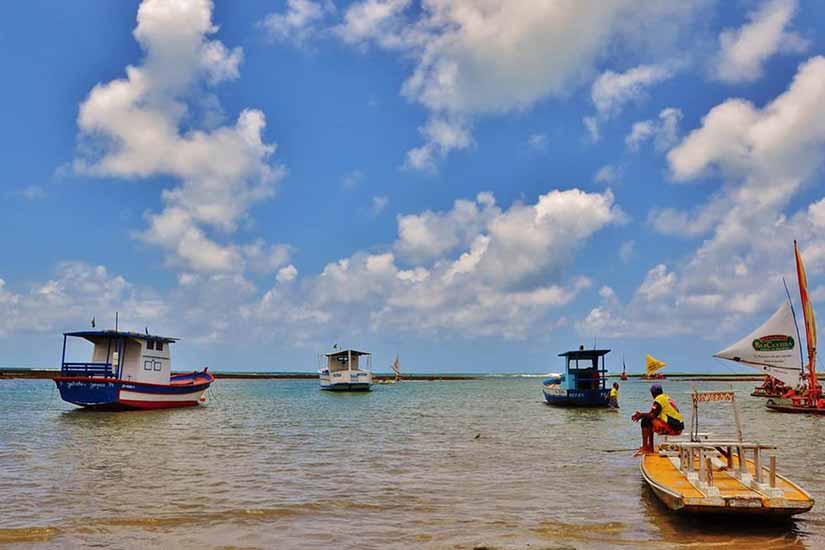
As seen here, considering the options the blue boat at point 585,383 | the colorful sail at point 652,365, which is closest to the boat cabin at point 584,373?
the blue boat at point 585,383

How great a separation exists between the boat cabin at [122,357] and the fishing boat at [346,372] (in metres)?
29.3

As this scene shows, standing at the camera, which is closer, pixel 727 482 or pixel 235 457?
pixel 727 482

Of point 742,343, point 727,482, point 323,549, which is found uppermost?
point 742,343

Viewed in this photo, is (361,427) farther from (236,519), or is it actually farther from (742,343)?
(742,343)

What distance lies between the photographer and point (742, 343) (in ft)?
153

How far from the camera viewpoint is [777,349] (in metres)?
44.9

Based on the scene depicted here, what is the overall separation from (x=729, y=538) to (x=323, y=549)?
273 inches

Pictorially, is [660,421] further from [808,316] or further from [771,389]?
[771,389]

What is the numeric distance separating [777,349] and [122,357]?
44042 millimetres

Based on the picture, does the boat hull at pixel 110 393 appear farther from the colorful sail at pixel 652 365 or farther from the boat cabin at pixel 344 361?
the colorful sail at pixel 652 365

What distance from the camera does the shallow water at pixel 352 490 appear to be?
37.2 feet

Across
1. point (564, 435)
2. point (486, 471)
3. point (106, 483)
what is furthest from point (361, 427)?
point (106, 483)

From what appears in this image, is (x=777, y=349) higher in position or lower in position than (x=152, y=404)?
higher

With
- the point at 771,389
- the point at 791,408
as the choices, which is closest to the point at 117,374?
the point at 791,408
